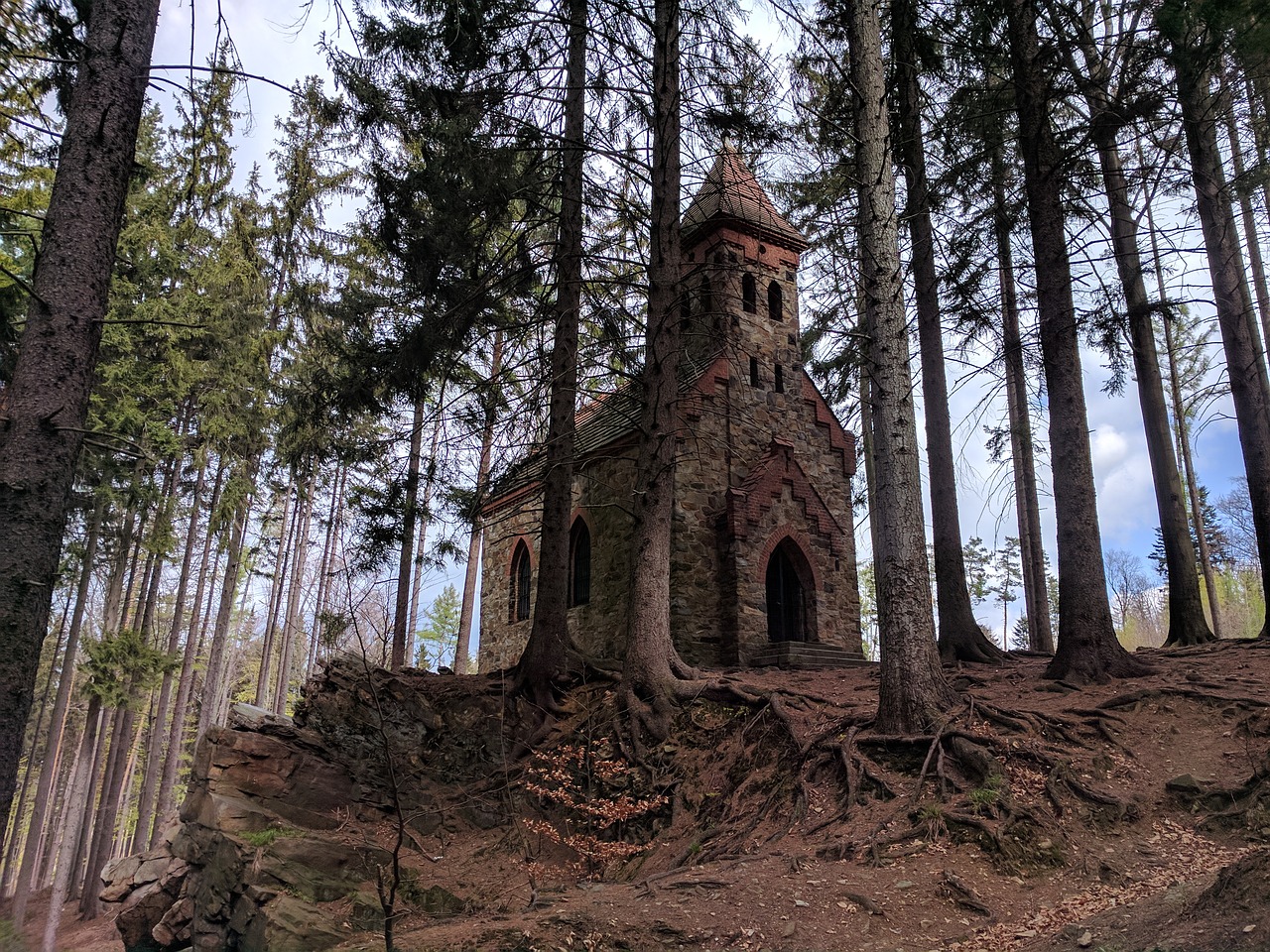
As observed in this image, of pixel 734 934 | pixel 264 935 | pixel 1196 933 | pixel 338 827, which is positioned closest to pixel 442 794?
pixel 338 827

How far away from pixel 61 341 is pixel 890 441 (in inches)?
260

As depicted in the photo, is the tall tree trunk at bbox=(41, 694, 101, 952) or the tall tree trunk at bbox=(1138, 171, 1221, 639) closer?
the tall tree trunk at bbox=(41, 694, 101, 952)

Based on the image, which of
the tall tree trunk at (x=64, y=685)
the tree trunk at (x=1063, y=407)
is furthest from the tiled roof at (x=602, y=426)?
the tall tree trunk at (x=64, y=685)

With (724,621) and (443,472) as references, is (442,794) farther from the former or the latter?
(724,621)

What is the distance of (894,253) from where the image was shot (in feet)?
→ 26.1

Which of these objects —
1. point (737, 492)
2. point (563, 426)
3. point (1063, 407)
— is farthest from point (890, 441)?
point (737, 492)

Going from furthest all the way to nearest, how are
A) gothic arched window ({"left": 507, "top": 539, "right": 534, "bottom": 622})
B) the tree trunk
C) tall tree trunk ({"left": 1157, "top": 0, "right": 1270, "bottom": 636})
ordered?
gothic arched window ({"left": 507, "top": 539, "right": 534, "bottom": 622}) < tall tree trunk ({"left": 1157, "top": 0, "right": 1270, "bottom": 636}) < the tree trunk

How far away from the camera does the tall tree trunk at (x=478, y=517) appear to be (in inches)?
464

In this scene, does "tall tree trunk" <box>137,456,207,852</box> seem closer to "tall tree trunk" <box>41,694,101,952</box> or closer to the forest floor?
"tall tree trunk" <box>41,694,101,952</box>

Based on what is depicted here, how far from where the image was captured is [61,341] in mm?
4500

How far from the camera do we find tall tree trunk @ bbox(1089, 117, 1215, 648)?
1150 centimetres

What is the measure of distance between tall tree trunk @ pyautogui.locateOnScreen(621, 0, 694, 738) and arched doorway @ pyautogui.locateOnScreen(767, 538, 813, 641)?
5612mm

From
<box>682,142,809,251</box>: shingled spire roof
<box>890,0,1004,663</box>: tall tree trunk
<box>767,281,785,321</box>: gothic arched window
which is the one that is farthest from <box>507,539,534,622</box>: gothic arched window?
<box>890,0,1004,663</box>: tall tree trunk

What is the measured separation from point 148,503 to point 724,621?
13.0 metres
